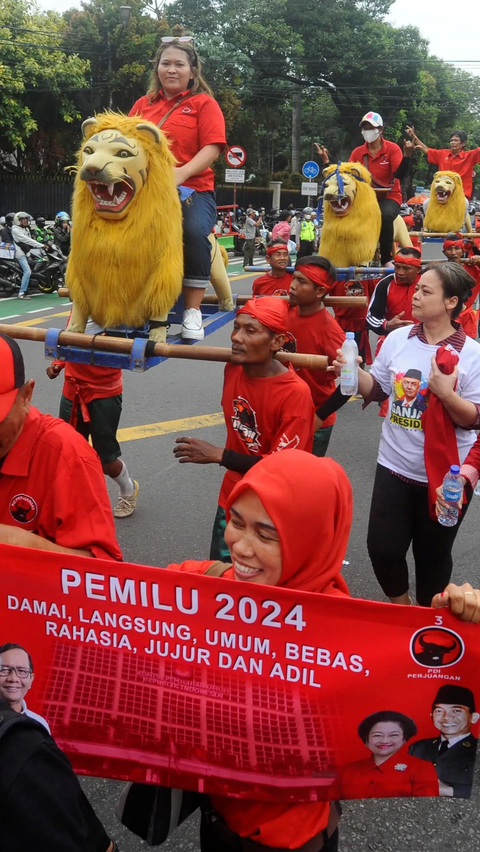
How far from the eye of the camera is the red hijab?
1586 millimetres

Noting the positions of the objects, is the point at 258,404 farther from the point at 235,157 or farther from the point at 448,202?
the point at 235,157

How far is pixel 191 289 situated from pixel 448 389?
1359 mm

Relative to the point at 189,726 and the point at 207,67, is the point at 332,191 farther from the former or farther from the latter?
the point at 207,67

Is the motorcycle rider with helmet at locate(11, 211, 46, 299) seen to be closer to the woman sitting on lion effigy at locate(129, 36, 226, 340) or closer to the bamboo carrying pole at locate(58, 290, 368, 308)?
the bamboo carrying pole at locate(58, 290, 368, 308)

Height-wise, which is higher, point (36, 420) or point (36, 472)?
point (36, 420)

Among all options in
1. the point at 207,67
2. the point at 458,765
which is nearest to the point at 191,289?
→ the point at 458,765

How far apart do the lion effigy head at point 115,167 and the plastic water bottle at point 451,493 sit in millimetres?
1676

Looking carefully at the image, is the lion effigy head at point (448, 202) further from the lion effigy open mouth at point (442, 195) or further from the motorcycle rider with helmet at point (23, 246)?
the motorcycle rider with helmet at point (23, 246)

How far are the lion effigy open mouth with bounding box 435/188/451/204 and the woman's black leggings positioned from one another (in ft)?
22.4

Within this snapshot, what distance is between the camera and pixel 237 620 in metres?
1.68

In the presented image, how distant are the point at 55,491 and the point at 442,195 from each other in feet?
26.7

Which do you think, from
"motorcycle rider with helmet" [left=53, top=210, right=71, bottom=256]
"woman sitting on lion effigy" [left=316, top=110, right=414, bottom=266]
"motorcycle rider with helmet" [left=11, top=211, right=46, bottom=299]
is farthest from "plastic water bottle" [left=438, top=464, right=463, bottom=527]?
"motorcycle rider with helmet" [left=53, top=210, right=71, bottom=256]

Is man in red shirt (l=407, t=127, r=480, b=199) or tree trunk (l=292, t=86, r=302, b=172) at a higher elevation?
tree trunk (l=292, t=86, r=302, b=172)

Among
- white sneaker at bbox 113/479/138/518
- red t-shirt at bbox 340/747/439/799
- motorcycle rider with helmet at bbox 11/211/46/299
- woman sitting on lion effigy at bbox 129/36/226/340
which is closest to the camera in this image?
red t-shirt at bbox 340/747/439/799
